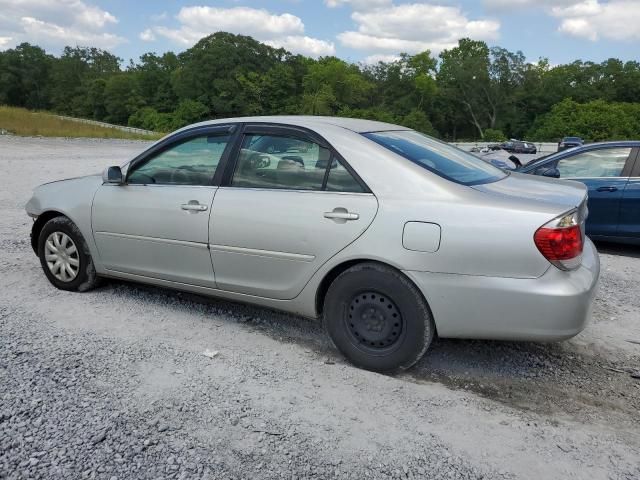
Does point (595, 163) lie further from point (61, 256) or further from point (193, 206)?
point (61, 256)

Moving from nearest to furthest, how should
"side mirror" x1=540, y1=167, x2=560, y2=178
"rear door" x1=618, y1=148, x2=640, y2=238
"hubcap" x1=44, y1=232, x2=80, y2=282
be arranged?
"hubcap" x1=44, y1=232, x2=80, y2=282
"rear door" x1=618, y1=148, x2=640, y2=238
"side mirror" x1=540, y1=167, x2=560, y2=178

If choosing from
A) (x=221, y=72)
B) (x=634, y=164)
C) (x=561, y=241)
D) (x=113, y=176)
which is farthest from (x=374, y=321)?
(x=221, y=72)

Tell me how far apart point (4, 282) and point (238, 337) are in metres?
2.63

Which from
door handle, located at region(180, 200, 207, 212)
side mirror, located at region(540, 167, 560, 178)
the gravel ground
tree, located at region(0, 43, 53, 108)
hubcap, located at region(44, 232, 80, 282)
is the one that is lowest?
the gravel ground

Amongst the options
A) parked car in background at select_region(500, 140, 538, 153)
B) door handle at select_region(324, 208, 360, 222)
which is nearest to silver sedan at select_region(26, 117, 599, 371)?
door handle at select_region(324, 208, 360, 222)

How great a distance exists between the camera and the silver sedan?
298cm

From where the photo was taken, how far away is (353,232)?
329cm

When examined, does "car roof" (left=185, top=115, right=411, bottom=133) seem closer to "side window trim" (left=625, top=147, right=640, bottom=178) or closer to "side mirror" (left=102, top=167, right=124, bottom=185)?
"side mirror" (left=102, top=167, right=124, bottom=185)

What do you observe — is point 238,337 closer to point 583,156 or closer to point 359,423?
point 359,423

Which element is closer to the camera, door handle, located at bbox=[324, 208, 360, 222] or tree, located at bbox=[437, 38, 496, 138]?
door handle, located at bbox=[324, 208, 360, 222]

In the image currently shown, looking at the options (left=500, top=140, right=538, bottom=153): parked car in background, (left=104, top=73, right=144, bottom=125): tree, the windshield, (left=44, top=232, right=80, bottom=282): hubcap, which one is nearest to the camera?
the windshield

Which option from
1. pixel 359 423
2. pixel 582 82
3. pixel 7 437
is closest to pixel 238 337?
pixel 359 423

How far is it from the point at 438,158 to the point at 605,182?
4218 mm

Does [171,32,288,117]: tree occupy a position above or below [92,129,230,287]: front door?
above
